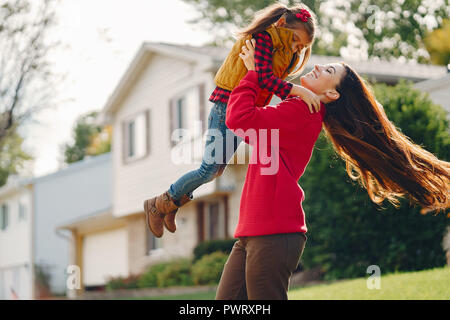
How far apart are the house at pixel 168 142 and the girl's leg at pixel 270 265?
13.2 meters

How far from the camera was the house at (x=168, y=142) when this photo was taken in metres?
18.4

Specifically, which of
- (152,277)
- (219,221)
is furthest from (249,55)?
(219,221)

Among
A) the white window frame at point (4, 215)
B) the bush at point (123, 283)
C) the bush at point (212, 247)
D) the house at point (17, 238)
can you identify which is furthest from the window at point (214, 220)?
the white window frame at point (4, 215)

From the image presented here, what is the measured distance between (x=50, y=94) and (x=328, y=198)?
682 centimetres

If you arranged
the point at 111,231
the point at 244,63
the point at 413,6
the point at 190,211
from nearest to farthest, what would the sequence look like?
the point at 244,63 < the point at 190,211 < the point at 111,231 < the point at 413,6

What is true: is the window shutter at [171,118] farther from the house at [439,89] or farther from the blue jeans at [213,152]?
the blue jeans at [213,152]

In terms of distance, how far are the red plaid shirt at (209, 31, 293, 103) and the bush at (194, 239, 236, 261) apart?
42.5 feet

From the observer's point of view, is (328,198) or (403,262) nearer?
(403,262)

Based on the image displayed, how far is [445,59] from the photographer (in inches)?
1101

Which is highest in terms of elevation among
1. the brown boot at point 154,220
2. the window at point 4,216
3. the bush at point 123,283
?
the window at point 4,216

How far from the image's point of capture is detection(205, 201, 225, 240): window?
19328 mm

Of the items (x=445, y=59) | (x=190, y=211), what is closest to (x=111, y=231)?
(x=190, y=211)

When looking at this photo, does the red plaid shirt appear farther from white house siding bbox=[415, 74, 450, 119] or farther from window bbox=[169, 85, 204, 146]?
window bbox=[169, 85, 204, 146]
